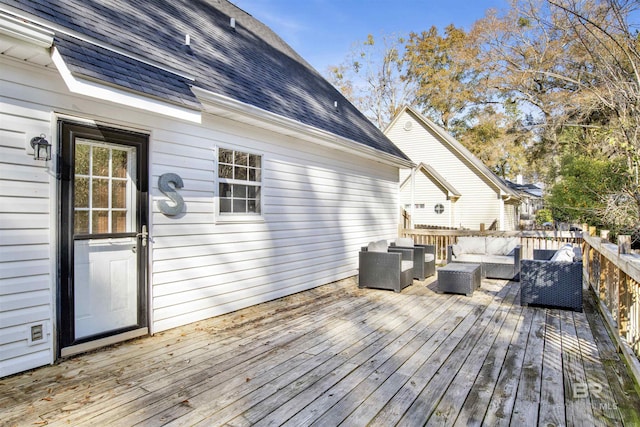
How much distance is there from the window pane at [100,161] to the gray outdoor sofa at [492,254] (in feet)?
21.0

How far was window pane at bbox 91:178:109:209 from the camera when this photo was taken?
3.58m

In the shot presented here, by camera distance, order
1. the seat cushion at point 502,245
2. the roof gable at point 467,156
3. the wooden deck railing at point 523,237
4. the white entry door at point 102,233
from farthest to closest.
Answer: the roof gable at point 467,156, the wooden deck railing at point 523,237, the seat cushion at point 502,245, the white entry door at point 102,233

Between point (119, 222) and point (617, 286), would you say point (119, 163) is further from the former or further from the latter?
point (617, 286)

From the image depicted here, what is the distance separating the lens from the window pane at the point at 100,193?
3.58m

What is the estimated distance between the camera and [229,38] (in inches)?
270

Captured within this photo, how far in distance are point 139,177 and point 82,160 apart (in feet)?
1.78

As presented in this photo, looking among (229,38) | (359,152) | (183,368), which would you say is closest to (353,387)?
(183,368)

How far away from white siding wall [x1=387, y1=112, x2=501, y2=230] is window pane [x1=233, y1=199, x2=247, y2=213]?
484 inches

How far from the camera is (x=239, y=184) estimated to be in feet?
17.0

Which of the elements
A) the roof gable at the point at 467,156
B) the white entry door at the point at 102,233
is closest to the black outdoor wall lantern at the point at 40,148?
the white entry door at the point at 102,233

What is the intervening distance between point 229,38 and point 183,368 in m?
5.86

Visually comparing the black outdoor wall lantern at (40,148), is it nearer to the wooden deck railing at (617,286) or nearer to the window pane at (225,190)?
the window pane at (225,190)

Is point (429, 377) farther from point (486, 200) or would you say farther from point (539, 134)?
point (539, 134)

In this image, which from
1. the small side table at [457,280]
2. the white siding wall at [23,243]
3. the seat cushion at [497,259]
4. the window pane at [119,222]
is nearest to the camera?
the white siding wall at [23,243]
